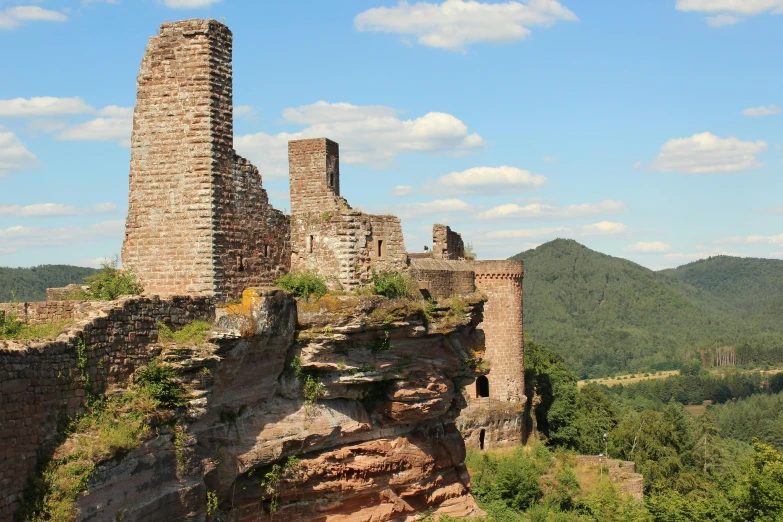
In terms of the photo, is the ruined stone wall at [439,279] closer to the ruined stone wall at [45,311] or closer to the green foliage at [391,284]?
the green foliage at [391,284]

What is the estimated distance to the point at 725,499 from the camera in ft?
111

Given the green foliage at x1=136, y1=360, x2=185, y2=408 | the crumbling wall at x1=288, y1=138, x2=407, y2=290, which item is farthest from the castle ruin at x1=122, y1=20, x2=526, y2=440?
the green foliage at x1=136, y1=360, x2=185, y2=408

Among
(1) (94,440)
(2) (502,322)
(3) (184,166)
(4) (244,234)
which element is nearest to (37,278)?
(2) (502,322)

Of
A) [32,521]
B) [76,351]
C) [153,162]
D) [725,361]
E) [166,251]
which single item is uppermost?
[153,162]

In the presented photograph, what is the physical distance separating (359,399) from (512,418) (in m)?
21.3

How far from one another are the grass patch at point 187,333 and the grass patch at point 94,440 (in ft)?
2.03

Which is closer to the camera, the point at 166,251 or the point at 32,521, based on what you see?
the point at 32,521

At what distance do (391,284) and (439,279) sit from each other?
2678mm

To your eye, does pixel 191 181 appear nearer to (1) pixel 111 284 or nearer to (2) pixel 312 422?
(1) pixel 111 284

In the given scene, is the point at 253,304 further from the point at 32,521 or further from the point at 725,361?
the point at 725,361

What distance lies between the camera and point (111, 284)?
17188 millimetres

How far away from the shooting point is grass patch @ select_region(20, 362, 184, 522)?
494 inches

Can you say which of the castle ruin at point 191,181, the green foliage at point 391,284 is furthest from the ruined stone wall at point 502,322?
the castle ruin at point 191,181

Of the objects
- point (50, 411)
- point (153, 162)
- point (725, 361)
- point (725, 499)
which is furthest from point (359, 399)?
point (725, 361)
